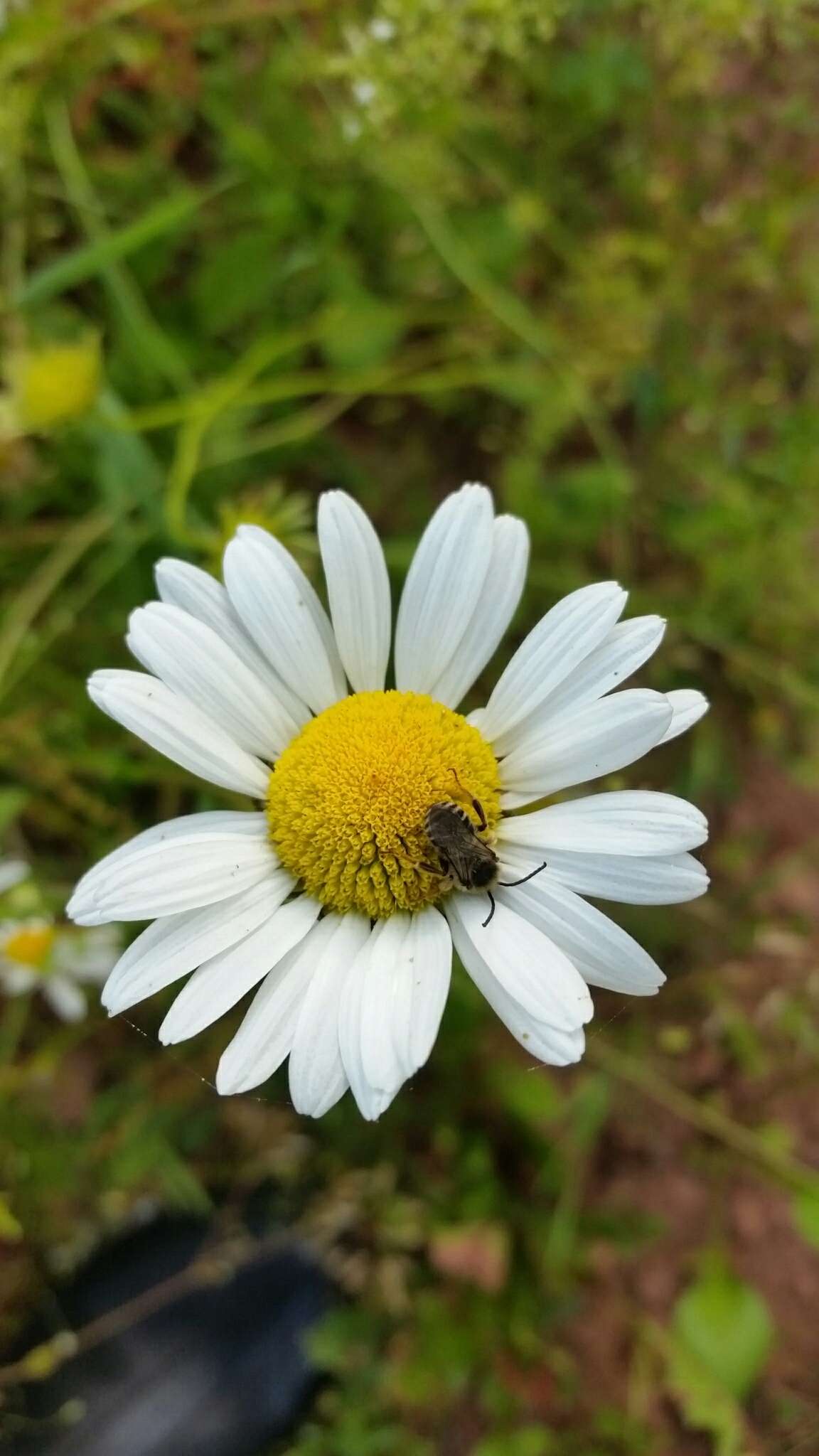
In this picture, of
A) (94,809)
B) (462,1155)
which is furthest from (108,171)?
(462,1155)

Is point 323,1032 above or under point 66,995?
above

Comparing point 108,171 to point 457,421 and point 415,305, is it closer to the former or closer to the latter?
point 415,305

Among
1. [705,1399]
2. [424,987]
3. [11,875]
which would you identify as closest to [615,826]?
[424,987]

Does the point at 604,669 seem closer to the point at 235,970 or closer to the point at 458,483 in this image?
the point at 235,970

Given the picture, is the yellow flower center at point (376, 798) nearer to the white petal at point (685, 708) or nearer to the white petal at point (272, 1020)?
the white petal at point (272, 1020)

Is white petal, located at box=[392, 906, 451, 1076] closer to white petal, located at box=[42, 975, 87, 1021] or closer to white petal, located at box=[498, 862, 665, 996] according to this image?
white petal, located at box=[498, 862, 665, 996]
